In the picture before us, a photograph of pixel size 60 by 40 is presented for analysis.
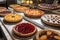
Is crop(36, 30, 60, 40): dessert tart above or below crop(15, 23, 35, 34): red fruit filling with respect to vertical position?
above

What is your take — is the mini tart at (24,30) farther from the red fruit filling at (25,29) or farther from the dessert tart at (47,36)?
the dessert tart at (47,36)

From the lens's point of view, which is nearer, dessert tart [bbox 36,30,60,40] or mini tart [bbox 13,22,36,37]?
dessert tart [bbox 36,30,60,40]

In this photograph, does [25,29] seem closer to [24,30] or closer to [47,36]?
[24,30]

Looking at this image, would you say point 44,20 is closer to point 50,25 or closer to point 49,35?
point 50,25

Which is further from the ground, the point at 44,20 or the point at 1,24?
the point at 44,20

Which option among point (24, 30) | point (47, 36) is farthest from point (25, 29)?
point (47, 36)

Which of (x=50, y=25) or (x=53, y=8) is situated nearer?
(x=50, y=25)

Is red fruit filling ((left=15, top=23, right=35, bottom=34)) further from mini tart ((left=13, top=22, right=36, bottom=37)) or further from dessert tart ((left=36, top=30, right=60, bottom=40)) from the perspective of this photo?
dessert tart ((left=36, top=30, right=60, bottom=40))

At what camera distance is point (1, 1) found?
7.97 ft

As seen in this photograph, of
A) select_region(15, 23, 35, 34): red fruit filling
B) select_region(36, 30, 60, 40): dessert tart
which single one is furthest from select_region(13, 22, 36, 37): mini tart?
select_region(36, 30, 60, 40): dessert tart

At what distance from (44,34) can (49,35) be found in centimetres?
7

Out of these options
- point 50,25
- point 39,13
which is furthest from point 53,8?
point 50,25

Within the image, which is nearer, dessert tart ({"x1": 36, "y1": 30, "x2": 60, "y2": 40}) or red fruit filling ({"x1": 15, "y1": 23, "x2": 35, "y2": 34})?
dessert tart ({"x1": 36, "y1": 30, "x2": 60, "y2": 40})

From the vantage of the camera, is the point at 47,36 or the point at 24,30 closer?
the point at 47,36
